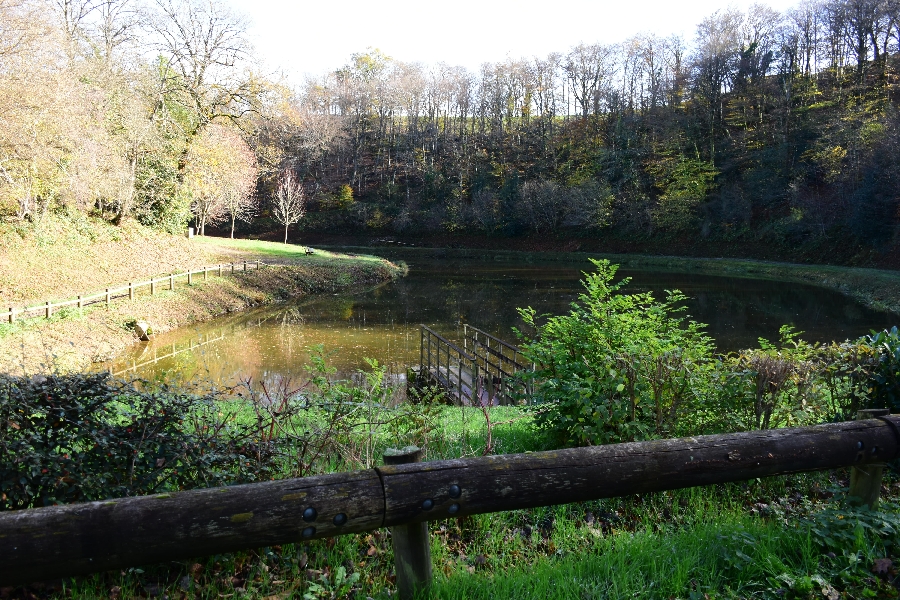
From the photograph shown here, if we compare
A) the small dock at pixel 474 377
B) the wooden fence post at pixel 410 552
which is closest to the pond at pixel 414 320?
the small dock at pixel 474 377

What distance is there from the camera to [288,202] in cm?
5031

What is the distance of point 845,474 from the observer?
484 centimetres

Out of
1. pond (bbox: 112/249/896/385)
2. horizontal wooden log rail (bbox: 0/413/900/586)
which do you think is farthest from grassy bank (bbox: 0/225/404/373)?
horizontal wooden log rail (bbox: 0/413/900/586)

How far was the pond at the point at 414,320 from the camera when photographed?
1698 cm

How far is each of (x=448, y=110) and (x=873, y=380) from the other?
7776 cm

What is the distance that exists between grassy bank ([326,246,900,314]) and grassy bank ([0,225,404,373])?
54.1ft

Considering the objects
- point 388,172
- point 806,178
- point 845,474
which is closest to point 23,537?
point 845,474

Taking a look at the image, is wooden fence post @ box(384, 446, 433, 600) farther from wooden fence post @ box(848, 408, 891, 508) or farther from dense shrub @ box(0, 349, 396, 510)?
wooden fence post @ box(848, 408, 891, 508)

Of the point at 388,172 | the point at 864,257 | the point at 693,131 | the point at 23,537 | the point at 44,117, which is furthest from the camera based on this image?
the point at 388,172

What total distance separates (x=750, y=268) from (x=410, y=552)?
141 feet

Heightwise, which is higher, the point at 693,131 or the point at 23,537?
the point at 693,131

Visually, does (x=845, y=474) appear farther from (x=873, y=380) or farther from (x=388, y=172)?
(x=388, y=172)

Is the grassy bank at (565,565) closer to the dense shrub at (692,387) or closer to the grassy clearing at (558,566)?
the grassy clearing at (558,566)

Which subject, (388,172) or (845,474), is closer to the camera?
(845,474)
